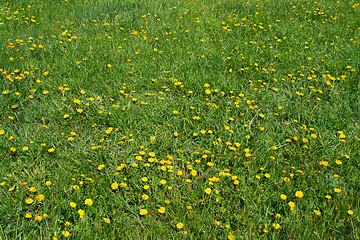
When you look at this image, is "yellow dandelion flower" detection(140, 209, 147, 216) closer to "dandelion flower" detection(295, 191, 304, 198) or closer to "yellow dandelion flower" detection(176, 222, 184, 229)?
"yellow dandelion flower" detection(176, 222, 184, 229)

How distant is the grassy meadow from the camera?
1988mm

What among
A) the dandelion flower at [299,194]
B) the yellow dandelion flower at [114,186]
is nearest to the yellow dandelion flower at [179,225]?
the yellow dandelion flower at [114,186]

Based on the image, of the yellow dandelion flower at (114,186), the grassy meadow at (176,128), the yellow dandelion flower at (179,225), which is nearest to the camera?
the yellow dandelion flower at (179,225)

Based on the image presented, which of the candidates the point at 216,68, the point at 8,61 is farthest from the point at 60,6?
the point at 216,68

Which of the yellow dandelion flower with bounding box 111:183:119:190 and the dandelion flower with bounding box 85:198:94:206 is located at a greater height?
the yellow dandelion flower with bounding box 111:183:119:190

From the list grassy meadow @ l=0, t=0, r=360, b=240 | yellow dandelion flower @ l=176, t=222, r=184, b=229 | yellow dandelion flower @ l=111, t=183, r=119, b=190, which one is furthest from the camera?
yellow dandelion flower @ l=111, t=183, r=119, b=190

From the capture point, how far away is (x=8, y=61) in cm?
337

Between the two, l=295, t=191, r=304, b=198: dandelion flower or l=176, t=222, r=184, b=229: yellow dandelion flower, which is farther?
l=295, t=191, r=304, b=198: dandelion flower

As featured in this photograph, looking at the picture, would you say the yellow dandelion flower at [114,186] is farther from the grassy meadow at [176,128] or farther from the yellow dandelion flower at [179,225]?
the yellow dandelion flower at [179,225]

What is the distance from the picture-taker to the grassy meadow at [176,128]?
1988mm

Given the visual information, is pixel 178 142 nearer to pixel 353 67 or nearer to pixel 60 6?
pixel 353 67

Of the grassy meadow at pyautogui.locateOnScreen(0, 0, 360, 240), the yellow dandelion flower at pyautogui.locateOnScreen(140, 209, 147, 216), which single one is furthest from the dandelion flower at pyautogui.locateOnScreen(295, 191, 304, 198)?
the yellow dandelion flower at pyautogui.locateOnScreen(140, 209, 147, 216)

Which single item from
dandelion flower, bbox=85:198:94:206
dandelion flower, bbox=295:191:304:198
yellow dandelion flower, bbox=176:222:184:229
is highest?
dandelion flower, bbox=295:191:304:198

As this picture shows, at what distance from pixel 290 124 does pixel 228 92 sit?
0.79 metres
